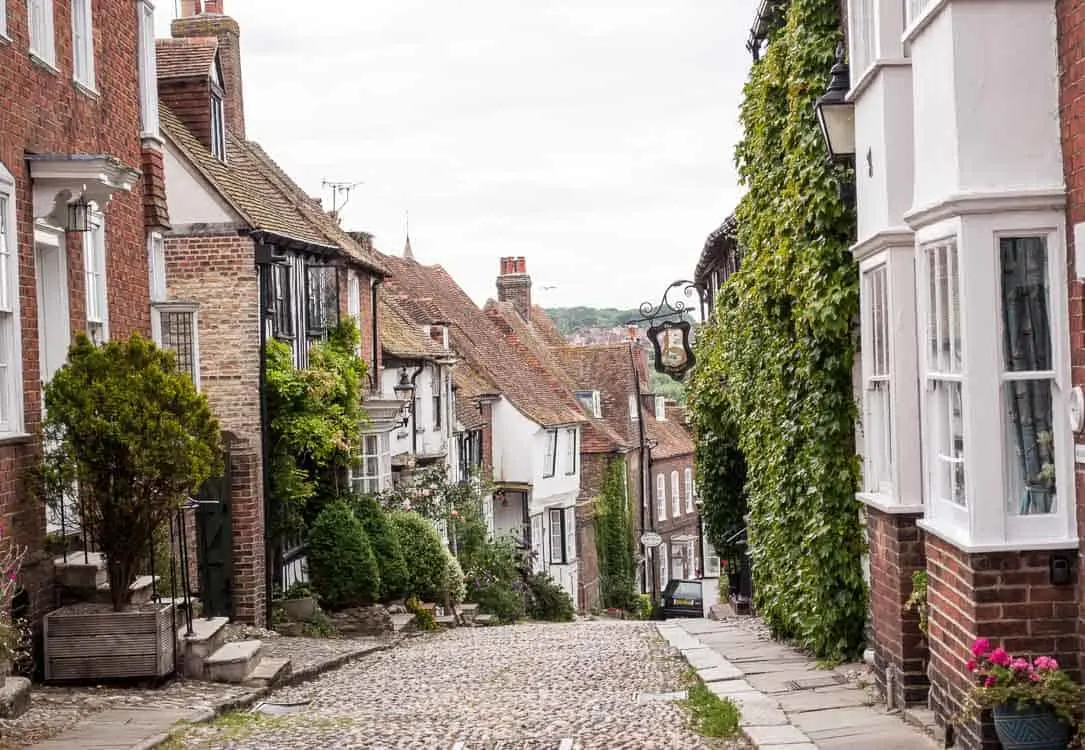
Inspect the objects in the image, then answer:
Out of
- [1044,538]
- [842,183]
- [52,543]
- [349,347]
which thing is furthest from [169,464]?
[349,347]

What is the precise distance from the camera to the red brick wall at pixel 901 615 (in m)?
9.95

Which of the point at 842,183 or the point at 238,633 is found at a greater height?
the point at 842,183

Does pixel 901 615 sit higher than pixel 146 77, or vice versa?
pixel 146 77

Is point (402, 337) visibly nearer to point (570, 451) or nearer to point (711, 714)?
point (570, 451)

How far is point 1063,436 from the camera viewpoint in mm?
7371

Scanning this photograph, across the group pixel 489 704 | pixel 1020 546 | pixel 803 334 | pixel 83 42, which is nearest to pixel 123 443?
pixel 489 704

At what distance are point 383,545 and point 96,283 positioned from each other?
35.1 ft

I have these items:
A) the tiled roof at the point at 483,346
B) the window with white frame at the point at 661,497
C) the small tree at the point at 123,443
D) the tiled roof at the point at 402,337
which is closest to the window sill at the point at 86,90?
the small tree at the point at 123,443

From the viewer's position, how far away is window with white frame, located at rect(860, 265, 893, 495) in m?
10.3

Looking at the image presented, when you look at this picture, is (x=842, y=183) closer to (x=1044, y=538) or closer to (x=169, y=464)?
(x=1044, y=538)

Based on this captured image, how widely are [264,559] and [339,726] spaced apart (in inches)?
399

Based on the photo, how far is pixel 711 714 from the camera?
1086 centimetres

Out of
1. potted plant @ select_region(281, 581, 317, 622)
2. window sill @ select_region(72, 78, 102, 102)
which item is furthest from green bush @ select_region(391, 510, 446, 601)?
window sill @ select_region(72, 78, 102, 102)

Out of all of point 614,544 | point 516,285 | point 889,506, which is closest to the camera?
point 889,506
